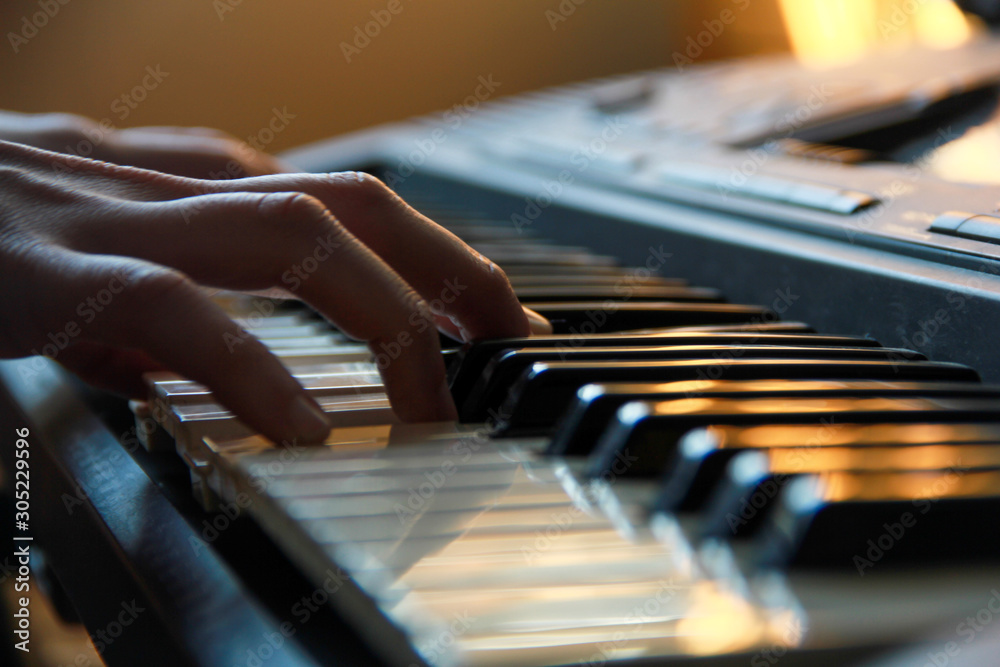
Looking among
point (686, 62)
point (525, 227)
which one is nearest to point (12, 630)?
point (525, 227)

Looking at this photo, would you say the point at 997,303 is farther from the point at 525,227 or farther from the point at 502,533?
the point at 525,227

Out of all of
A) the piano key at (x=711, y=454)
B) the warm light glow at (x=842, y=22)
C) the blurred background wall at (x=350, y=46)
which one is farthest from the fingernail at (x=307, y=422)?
the warm light glow at (x=842, y=22)

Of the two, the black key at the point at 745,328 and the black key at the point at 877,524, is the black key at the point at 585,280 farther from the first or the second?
the black key at the point at 877,524

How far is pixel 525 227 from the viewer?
1.29m

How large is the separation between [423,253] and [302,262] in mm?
112

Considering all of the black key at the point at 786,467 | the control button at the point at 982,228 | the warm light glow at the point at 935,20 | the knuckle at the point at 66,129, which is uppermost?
the knuckle at the point at 66,129

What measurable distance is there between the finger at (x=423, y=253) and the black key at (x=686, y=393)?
0.48ft

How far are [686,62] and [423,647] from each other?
16.3 ft

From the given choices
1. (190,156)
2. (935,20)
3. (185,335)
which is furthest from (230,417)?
(935,20)

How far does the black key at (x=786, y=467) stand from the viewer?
0.42 m

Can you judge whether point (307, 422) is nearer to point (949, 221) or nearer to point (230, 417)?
point (230, 417)

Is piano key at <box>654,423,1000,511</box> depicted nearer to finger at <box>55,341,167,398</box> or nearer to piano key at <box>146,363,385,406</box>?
piano key at <box>146,363,385,406</box>

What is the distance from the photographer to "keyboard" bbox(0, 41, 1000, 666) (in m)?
0.35

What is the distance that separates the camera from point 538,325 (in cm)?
78
